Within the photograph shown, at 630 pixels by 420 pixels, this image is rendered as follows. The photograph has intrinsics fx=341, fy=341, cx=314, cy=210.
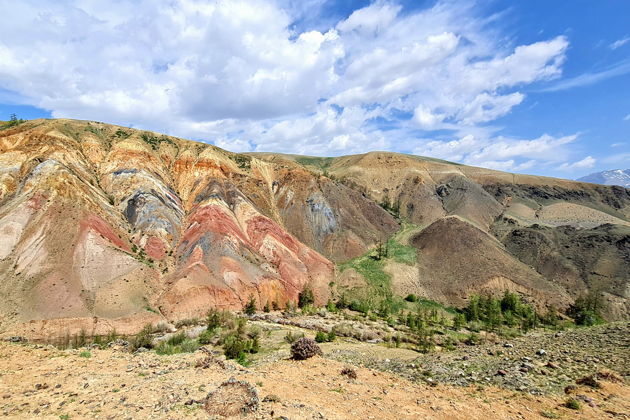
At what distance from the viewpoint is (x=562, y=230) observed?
7694cm

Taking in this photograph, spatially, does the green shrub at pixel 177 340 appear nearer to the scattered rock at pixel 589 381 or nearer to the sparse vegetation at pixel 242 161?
the scattered rock at pixel 589 381

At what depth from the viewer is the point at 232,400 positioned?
10.6 m

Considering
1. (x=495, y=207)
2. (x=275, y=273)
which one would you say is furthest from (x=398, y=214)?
(x=275, y=273)

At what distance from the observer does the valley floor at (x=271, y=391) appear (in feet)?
34.4

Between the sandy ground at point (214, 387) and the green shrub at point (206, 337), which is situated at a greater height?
the sandy ground at point (214, 387)

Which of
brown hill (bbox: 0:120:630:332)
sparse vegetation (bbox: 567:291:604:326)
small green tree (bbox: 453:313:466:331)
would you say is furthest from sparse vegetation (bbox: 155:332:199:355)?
sparse vegetation (bbox: 567:291:604:326)

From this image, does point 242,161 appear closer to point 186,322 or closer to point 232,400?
point 186,322

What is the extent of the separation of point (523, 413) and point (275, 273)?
44.0 m

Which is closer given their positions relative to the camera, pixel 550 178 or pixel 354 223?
pixel 354 223

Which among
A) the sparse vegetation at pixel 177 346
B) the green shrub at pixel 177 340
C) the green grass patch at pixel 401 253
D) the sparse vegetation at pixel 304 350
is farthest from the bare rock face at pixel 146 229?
the sparse vegetation at pixel 304 350

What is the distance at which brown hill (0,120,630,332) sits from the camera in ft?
130

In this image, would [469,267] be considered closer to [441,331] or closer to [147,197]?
[441,331]

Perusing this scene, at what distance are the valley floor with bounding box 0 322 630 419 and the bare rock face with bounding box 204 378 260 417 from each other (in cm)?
29

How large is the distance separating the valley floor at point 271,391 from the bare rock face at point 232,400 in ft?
0.95
